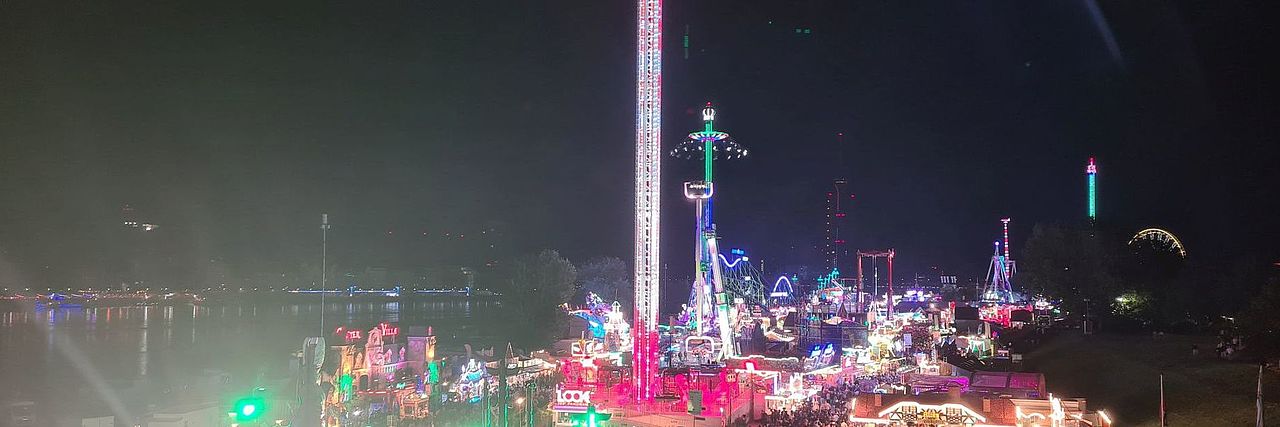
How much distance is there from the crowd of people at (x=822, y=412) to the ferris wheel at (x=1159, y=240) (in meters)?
25.9

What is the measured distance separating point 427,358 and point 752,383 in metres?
14.7

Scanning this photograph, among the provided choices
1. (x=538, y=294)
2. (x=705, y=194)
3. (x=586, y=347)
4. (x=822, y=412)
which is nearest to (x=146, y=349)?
(x=538, y=294)

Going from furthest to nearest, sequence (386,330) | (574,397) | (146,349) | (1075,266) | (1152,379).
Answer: (146,349) → (1075,266) → (386,330) → (1152,379) → (574,397)

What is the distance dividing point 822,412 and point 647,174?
654cm

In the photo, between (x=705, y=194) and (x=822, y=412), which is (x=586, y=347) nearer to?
(x=705, y=194)

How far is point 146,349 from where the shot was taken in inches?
2498

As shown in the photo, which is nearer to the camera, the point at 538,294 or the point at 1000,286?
the point at 1000,286

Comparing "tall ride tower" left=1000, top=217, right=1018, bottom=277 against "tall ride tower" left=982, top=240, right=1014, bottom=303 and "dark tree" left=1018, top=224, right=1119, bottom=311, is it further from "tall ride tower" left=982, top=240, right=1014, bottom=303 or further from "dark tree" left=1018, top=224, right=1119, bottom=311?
"dark tree" left=1018, top=224, right=1119, bottom=311

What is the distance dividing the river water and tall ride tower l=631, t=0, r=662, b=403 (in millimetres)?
20451

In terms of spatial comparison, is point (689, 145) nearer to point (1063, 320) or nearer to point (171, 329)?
point (1063, 320)

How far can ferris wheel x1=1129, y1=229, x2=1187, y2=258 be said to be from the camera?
38594mm

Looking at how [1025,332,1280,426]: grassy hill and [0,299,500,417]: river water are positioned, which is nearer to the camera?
[1025,332,1280,426]: grassy hill

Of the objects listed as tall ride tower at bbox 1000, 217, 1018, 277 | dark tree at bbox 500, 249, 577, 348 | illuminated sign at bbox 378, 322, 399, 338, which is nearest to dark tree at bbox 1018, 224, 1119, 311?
tall ride tower at bbox 1000, 217, 1018, 277

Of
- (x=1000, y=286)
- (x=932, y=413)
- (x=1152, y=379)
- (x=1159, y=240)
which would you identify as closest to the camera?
(x=932, y=413)
